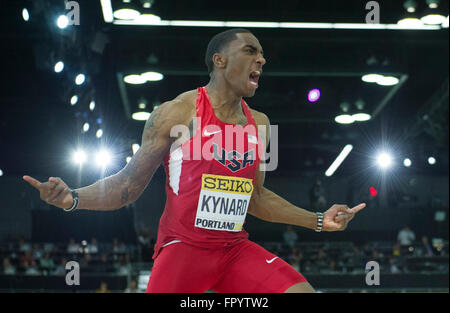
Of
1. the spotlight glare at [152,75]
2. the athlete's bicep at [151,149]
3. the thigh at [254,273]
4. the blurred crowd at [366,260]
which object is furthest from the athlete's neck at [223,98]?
the blurred crowd at [366,260]

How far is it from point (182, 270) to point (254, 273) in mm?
353

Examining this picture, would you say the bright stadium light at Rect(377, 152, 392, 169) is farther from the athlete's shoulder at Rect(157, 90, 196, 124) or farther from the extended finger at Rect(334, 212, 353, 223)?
the athlete's shoulder at Rect(157, 90, 196, 124)

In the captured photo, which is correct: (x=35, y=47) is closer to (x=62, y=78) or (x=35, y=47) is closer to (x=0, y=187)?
(x=62, y=78)

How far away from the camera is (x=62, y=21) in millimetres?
8688

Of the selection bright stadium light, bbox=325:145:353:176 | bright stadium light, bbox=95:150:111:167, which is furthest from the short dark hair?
bright stadium light, bbox=325:145:353:176

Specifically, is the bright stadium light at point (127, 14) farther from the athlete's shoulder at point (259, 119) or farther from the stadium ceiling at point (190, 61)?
the athlete's shoulder at point (259, 119)

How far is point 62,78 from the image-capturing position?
946 centimetres

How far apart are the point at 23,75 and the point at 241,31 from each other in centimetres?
872

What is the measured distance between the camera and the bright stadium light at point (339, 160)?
65.8 ft

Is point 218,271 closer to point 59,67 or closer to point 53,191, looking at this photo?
point 53,191

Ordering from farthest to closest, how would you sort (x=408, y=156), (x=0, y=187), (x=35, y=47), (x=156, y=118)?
(x=0, y=187)
(x=408, y=156)
(x=35, y=47)
(x=156, y=118)

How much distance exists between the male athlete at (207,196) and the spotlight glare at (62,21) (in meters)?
5.90
